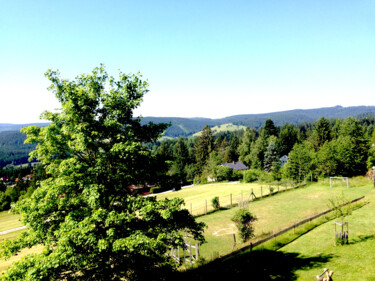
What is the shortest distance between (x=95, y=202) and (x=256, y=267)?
39.1 ft

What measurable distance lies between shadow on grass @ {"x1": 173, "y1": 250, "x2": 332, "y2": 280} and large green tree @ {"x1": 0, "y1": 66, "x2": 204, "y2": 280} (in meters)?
5.10

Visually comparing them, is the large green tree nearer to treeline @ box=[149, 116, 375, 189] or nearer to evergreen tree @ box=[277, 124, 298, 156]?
treeline @ box=[149, 116, 375, 189]

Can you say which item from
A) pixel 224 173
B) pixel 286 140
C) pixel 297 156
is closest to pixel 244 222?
pixel 297 156

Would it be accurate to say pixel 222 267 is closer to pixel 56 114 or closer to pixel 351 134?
pixel 56 114

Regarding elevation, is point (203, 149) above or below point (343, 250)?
above

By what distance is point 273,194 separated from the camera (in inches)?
1828

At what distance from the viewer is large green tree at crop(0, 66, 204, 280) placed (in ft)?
32.1

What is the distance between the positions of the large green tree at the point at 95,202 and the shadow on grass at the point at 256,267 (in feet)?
16.7

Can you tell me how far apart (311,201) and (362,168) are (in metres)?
28.0

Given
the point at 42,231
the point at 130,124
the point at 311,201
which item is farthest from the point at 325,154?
the point at 42,231

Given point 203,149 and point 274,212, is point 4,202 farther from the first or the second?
point 274,212

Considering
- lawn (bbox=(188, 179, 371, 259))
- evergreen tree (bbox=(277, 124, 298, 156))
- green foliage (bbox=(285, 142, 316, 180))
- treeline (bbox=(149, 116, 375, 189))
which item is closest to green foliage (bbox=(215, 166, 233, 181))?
treeline (bbox=(149, 116, 375, 189))

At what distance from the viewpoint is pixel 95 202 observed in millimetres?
10625

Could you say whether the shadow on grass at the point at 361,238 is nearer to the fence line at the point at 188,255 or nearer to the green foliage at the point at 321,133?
the fence line at the point at 188,255
